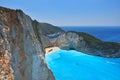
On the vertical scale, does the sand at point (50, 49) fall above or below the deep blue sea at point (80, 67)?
above

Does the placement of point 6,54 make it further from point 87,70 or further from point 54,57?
point 54,57

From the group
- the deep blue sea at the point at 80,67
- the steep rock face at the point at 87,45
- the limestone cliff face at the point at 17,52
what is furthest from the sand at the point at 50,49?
the limestone cliff face at the point at 17,52

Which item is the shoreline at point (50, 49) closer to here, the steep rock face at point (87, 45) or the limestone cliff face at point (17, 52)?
the steep rock face at point (87, 45)

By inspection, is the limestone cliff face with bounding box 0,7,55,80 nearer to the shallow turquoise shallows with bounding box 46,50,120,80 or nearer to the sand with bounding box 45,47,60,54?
the shallow turquoise shallows with bounding box 46,50,120,80

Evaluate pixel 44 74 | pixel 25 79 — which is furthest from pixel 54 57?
pixel 25 79

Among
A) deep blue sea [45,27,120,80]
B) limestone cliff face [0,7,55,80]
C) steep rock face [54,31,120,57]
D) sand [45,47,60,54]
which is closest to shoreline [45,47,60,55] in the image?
sand [45,47,60,54]

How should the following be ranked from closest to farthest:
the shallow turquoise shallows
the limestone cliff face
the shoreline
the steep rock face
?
the limestone cliff face < the shallow turquoise shallows < the shoreline < the steep rock face

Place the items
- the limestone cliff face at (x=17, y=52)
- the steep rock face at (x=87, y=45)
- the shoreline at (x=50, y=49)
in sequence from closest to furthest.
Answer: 1. the limestone cliff face at (x=17, y=52)
2. the shoreline at (x=50, y=49)
3. the steep rock face at (x=87, y=45)
